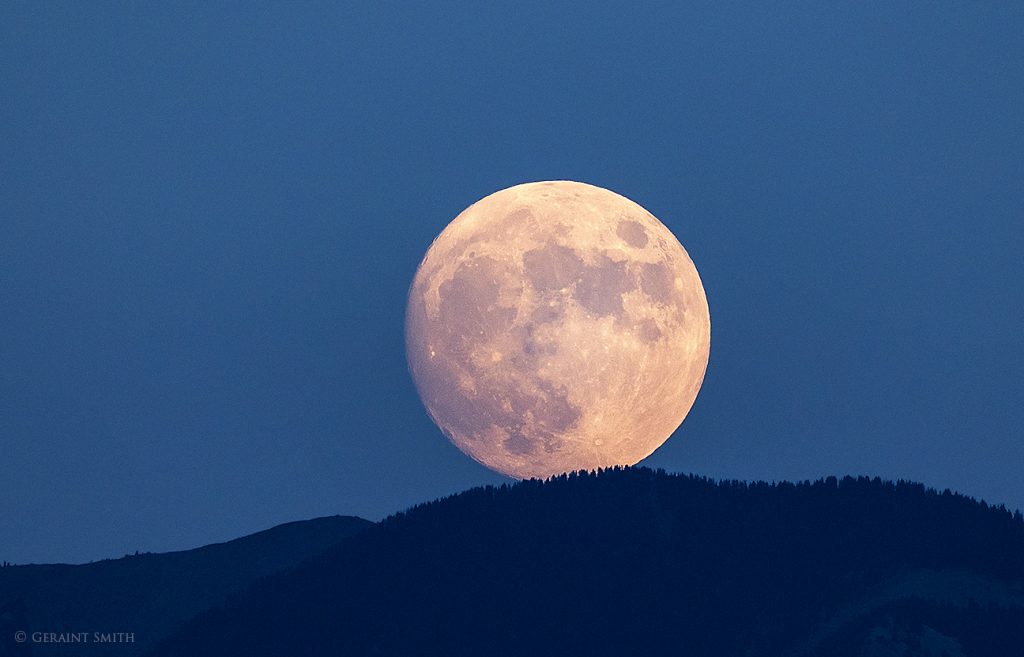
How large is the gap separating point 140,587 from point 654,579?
23.4 meters

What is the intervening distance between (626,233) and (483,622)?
13789mm

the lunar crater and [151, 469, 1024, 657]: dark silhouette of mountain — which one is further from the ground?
the lunar crater

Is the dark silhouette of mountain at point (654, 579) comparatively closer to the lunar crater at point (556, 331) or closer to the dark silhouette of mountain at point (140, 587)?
the lunar crater at point (556, 331)

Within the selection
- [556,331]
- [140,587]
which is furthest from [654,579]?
[140,587]

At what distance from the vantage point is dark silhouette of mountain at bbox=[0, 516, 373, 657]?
5997 cm

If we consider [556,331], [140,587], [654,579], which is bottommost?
[654,579]

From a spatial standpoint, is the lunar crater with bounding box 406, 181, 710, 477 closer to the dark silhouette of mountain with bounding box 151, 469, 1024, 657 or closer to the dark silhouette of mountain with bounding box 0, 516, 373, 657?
the dark silhouette of mountain with bounding box 151, 469, 1024, 657

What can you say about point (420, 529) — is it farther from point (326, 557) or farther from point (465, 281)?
point (465, 281)

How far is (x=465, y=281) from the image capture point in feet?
170

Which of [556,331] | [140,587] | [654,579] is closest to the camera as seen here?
[556,331]

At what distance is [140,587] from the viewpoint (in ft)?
210

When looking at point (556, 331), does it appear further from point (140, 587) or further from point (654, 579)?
point (140, 587)

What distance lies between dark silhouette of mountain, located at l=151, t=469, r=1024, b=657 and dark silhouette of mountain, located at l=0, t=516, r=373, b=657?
4240mm

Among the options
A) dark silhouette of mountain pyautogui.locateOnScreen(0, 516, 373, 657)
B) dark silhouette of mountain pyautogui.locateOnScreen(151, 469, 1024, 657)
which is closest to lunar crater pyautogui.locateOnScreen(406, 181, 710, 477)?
dark silhouette of mountain pyautogui.locateOnScreen(151, 469, 1024, 657)
